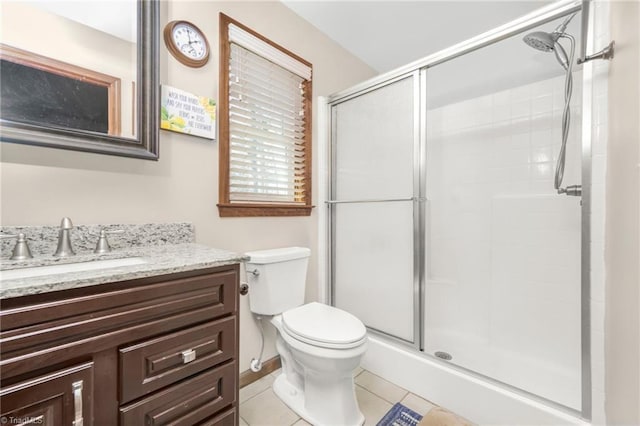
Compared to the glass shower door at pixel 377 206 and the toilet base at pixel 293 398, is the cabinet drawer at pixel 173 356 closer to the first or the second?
the toilet base at pixel 293 398

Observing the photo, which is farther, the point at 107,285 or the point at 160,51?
the point at 160,51

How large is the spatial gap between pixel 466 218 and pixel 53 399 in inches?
90.4

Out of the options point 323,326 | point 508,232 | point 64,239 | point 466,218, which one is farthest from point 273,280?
point 508,232

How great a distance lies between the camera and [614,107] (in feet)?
3.13

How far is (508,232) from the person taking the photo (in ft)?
6.32

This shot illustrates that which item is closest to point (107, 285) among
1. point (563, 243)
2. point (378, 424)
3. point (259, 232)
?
point (259, 232)

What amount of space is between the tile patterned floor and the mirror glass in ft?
4.39

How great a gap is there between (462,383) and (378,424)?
0.46m

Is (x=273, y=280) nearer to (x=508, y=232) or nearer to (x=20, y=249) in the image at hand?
(x=20, y=249)

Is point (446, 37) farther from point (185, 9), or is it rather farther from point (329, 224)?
point (185, 9)

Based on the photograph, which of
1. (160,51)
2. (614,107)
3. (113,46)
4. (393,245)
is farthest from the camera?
(393,245)

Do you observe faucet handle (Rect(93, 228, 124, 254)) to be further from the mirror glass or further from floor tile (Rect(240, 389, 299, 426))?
floor tile (Rect(240, 389, 299, 426))

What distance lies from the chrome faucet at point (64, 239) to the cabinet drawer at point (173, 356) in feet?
1.56

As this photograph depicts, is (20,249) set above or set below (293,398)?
above
